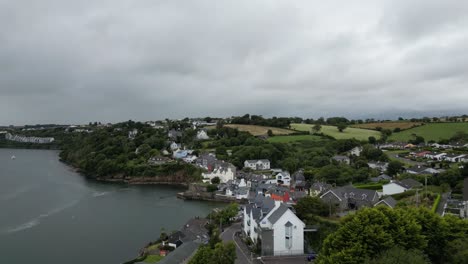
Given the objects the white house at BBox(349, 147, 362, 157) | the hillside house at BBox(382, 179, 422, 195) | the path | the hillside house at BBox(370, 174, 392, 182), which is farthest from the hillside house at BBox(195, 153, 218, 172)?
the path

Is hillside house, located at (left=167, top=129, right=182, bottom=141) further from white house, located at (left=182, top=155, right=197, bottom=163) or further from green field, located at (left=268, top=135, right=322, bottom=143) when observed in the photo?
green field, located at (left=268, top=135, right=322, bottom=143)

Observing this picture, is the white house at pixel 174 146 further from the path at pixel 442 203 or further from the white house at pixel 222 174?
the path at pixel 442 203

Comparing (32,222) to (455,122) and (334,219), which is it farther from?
(455,122)

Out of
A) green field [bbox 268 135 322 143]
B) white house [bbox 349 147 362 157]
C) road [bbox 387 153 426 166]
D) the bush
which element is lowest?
the bush

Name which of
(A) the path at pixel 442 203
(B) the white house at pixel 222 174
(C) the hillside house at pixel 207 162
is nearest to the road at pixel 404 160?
(A) the path at pixel 442 203

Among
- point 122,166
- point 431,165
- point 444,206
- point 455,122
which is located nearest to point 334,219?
point 444,206

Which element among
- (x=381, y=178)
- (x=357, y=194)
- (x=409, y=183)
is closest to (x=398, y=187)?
(x=409, y=183)
